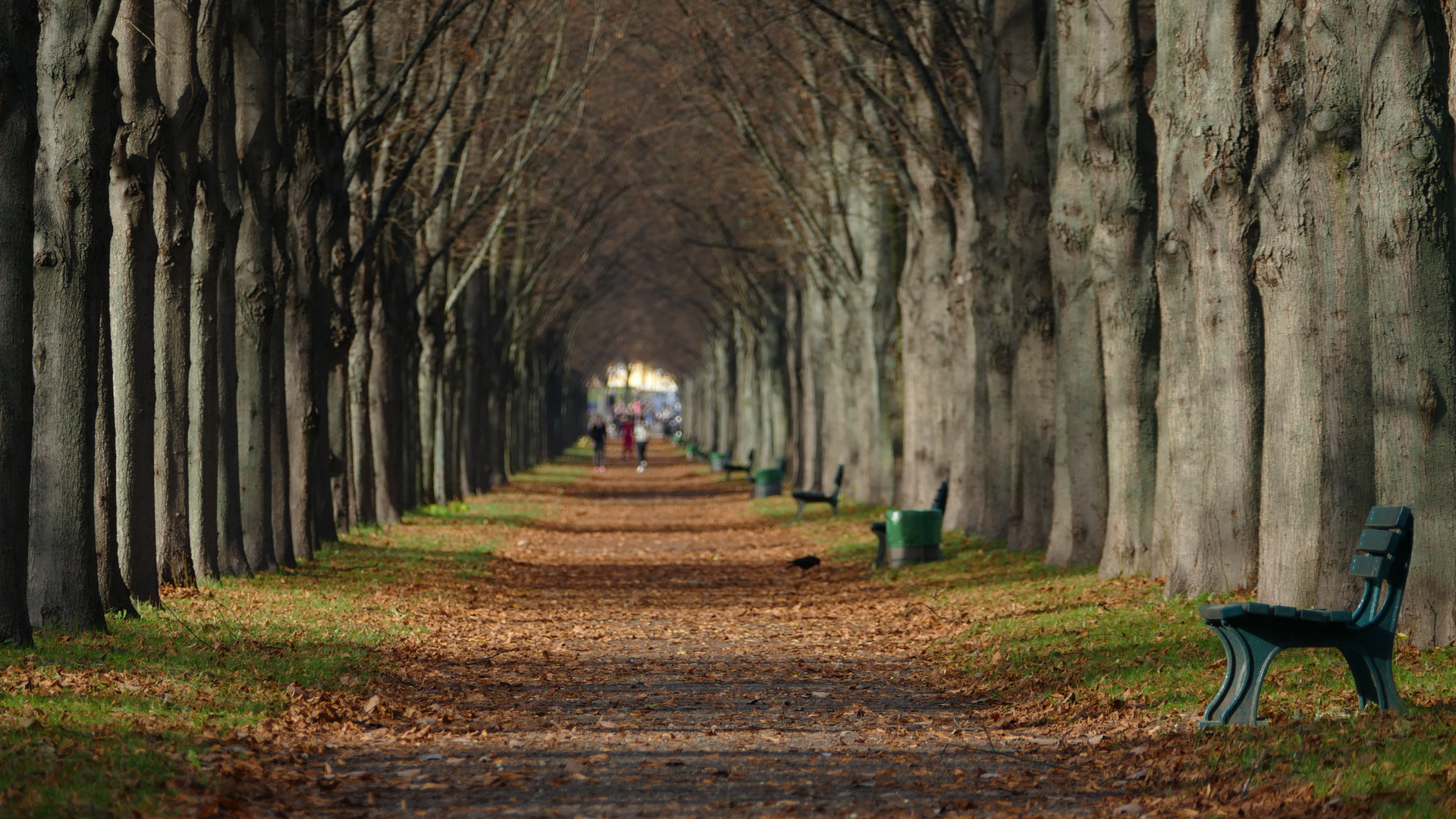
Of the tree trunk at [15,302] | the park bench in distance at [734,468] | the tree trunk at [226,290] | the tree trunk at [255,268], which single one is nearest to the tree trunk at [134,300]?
the tree trunk at [226,290]

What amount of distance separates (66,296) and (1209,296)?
25.9 feet

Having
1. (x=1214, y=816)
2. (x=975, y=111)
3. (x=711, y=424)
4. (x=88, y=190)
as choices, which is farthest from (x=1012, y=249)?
(x=711, y=424)

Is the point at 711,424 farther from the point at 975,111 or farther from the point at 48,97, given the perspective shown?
the point at 48,97

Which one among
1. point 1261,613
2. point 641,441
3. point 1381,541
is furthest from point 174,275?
point 641,441

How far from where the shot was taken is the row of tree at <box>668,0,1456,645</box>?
9.90m

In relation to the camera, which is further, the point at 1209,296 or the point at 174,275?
the point at 174,275

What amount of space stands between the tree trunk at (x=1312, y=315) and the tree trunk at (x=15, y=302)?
754cm

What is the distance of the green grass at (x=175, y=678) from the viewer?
674 cm

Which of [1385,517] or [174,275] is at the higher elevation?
[174,275]

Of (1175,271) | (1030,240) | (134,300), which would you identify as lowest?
(134,300)

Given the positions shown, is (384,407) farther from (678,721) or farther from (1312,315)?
(678,721)

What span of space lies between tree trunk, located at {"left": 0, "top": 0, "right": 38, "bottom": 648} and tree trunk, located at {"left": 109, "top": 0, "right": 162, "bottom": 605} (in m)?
2.52

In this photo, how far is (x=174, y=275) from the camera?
14211 millimetres

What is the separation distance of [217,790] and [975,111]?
16.1 metres
